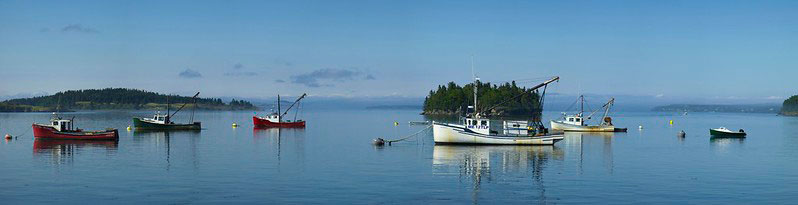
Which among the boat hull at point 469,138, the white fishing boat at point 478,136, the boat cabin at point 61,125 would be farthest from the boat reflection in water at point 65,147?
the white fishing boat at point 478,136

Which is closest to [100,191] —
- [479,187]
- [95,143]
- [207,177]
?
[207,177]

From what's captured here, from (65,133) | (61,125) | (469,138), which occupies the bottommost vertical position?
(469,138)

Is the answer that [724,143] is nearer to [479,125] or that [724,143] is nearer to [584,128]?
[584,128]

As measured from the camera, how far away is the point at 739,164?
70.6 meters

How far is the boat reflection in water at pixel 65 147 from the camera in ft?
234

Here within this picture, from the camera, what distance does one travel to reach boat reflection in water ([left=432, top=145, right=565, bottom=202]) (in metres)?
57.4

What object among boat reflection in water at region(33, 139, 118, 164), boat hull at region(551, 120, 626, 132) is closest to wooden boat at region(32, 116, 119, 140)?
boat reflection in water at region(33, 139, 118, 164)

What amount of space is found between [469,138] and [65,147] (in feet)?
149

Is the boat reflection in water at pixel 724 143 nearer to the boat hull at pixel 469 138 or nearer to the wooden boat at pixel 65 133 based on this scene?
the boat hull at pixel 469 138

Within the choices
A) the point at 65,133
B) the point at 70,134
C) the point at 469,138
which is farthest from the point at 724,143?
the point at 65,133

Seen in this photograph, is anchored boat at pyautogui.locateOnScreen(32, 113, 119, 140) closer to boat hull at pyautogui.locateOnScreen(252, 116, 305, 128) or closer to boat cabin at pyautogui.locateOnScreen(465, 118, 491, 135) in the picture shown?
boat cabin at pyautogui.locateOnScreen(465, 118, 491, 135)

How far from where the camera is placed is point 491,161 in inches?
2714

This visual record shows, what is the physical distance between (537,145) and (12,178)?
186 ft

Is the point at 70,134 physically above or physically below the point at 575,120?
below
